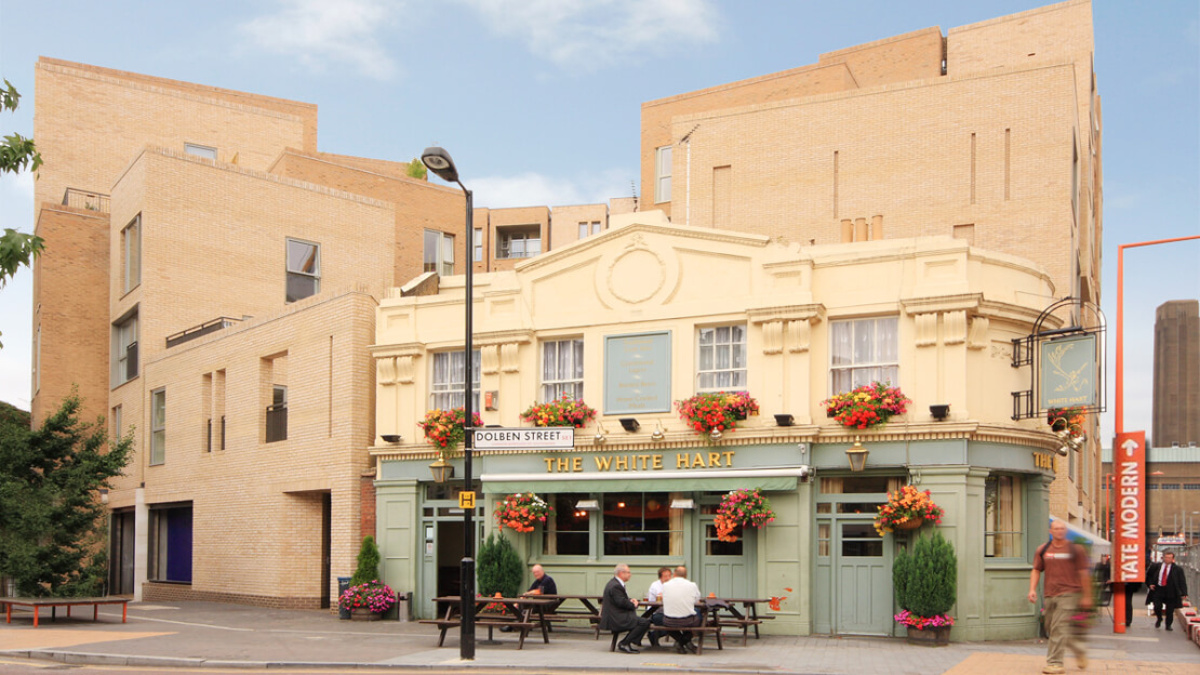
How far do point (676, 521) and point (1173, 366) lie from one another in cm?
13496

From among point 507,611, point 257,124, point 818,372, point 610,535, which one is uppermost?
point 257,124

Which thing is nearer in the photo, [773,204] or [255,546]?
[255,546]

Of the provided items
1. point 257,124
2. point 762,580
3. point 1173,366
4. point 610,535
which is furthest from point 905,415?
point 1173,366

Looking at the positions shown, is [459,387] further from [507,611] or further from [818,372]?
[818,372]

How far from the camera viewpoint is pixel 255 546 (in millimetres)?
26656

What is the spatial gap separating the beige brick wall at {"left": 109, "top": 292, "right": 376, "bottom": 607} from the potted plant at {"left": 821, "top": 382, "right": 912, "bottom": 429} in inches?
423

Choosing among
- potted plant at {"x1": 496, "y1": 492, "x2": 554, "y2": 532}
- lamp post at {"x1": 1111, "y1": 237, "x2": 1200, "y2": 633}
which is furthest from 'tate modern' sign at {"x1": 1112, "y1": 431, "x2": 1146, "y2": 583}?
potted plant at {"x1": 496, "y1": 492, "x2": 554, "y2": 532}

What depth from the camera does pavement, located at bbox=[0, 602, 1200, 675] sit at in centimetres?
1484

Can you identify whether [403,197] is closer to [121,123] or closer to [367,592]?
[121,123]

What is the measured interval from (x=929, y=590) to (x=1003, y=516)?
8.25ft

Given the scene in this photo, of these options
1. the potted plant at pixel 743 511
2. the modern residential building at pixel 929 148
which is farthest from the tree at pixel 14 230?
the modern residential building at pixel 929 148

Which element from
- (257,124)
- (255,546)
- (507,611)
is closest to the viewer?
(507,611)

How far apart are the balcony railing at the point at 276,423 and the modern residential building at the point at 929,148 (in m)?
11.3

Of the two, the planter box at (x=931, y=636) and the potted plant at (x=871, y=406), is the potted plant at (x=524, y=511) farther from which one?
the planter box at (x=931, y=636)
